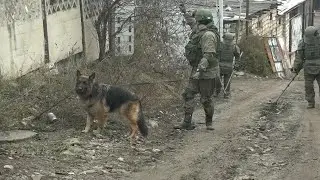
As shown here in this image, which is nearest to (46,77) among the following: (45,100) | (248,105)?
(45,100)

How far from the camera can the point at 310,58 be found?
38.5 feet

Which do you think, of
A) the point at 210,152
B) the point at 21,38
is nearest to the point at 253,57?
the point at 21,38

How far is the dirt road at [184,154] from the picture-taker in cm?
663

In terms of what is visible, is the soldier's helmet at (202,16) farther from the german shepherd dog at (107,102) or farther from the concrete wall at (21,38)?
the concrete wall at (21,38)

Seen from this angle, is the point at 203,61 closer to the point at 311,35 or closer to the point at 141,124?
the point at 141,124

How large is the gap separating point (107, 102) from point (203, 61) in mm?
1625

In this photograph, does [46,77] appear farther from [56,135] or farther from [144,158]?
[144,158]

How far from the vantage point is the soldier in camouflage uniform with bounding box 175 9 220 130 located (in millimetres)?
8758

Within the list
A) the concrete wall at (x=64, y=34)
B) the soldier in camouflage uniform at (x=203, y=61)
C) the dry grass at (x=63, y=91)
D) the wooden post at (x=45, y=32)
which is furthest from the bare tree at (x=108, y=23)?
the soldier in camouflage uniform at (x=203, y=61)

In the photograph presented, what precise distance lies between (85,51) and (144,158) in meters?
7.00

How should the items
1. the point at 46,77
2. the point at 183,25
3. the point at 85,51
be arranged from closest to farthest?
the point at 46,77, the point at 85,51, the point at 183,25

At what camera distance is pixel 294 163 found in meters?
7.22

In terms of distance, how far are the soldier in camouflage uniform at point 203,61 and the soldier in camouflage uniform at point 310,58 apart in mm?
3366

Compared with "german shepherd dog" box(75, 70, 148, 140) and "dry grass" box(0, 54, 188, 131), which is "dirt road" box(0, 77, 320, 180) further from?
"dry grass" box(0, 54, 188, 131)
